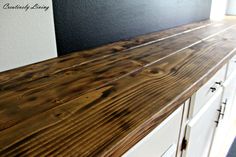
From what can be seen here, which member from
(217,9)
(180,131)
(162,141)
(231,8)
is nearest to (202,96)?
(180,131)

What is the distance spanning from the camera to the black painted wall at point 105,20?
34.6 inches

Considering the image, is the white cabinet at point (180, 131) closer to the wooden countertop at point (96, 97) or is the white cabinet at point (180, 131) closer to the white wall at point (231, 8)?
the wooden countertop at point (96, 97)

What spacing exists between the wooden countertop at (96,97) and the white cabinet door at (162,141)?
0.11ft

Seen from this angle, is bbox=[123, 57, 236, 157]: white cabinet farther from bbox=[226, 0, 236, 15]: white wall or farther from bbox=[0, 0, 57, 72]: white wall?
bbox=[226, 0, 236, 15]: white wall

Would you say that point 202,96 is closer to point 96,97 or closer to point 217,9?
point 96,97

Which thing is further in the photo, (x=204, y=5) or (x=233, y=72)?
(x=204, y=5)

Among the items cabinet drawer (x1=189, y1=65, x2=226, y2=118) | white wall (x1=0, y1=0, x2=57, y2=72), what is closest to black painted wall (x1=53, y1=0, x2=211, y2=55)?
white wall (x1=0, y1=0, x2=57, y2=72)

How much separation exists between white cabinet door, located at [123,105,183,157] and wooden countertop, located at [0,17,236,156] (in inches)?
1.4

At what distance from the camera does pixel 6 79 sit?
67 centimetres

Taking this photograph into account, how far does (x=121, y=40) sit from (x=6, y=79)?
65 cm

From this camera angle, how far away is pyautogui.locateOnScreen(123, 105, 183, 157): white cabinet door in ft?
1.60

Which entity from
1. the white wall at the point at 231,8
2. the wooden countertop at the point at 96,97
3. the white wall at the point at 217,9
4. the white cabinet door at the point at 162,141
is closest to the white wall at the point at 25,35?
the wooden countertop at the point at 96,97

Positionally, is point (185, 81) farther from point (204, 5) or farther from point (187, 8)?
point (204, 5)

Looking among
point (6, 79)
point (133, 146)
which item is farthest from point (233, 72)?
point (6, 79)
